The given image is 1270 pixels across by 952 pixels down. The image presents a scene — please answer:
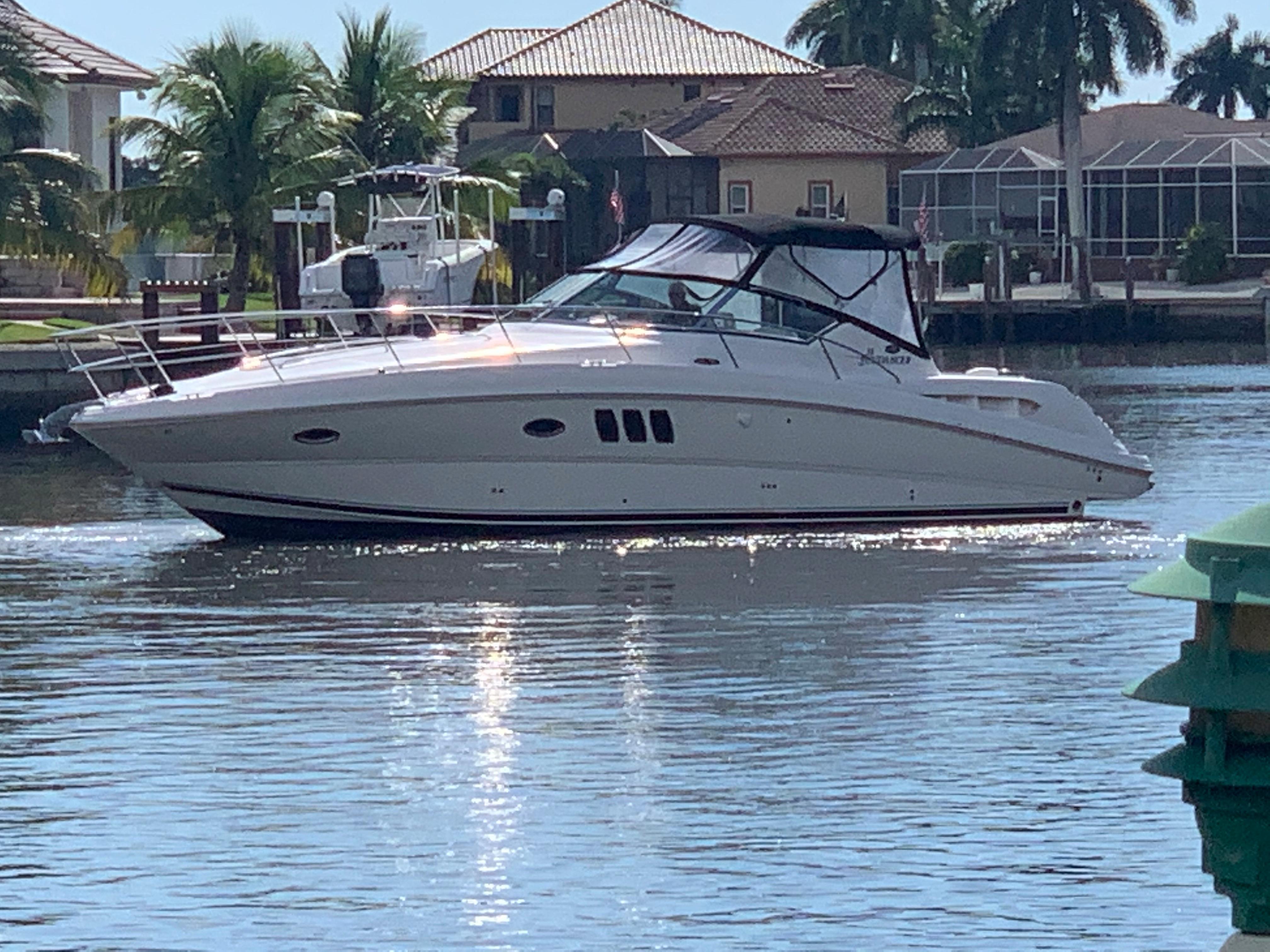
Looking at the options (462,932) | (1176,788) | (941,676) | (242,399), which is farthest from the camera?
(242,399)

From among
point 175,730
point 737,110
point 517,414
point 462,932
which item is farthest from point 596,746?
point 737,110

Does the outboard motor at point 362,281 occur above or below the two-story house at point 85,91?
below

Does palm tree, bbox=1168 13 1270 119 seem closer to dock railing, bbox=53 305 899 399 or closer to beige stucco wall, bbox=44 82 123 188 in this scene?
beige stucco wall, bbox=44 82 123 188

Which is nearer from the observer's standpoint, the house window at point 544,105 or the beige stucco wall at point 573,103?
the beige stucco wall at point 573,103

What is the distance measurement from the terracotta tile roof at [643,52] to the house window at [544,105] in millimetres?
720

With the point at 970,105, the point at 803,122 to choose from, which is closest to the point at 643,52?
the point at 803,122

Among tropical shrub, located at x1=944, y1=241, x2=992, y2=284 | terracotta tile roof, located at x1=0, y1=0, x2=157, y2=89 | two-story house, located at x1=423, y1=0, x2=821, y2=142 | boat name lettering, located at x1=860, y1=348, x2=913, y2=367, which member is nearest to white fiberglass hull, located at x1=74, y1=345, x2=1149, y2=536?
boat name lettering, located at x1=860, y1=348, x2=913, y2=367

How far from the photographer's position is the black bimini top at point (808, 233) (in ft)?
65.9

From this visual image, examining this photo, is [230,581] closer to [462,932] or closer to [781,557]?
[781,557]

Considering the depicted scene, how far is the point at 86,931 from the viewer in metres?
9.30

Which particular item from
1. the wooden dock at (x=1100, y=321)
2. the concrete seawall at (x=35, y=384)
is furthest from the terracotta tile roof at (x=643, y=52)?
the concrete seawall at (x=35, y=384)

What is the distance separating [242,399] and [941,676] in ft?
20.6

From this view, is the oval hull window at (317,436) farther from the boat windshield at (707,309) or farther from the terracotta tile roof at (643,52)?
the terracotta tile roof at (643,52)

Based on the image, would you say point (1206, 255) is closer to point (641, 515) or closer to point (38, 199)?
point (38, 199)
